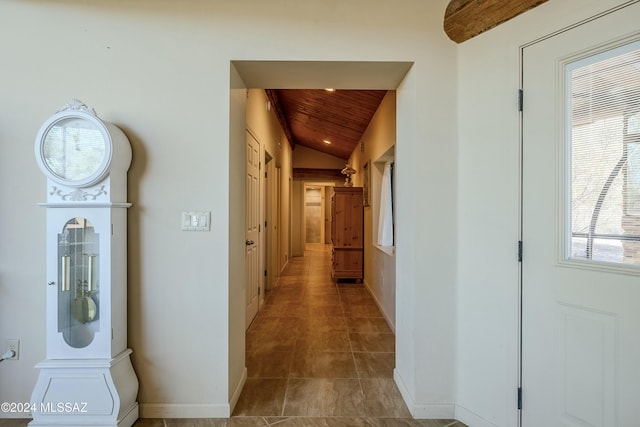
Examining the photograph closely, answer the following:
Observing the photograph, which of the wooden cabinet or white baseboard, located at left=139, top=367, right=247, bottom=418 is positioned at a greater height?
the wooden cabinet

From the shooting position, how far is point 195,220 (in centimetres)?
176

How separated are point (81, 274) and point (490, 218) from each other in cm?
231

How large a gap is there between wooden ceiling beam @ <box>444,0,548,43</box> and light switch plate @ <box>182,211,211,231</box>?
6.01ft

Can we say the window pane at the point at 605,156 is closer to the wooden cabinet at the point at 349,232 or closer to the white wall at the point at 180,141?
the white wall at the point at 180,141

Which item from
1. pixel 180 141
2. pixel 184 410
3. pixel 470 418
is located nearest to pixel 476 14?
pixel 180 141

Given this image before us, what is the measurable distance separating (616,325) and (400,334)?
3.68 feet

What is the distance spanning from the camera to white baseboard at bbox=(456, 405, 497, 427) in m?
1.66

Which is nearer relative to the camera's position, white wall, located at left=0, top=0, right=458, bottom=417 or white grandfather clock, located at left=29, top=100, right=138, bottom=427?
white grandfather clock, located at left=29, top=100, right=138, bottom=427

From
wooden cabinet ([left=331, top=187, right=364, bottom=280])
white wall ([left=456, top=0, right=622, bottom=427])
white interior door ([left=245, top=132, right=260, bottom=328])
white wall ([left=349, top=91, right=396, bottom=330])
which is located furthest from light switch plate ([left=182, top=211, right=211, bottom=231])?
wooden cabinet ([left=331, top=187, right=364, bottom=280])

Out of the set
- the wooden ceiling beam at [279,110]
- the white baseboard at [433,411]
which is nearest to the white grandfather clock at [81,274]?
the white baseboard at [433,411]

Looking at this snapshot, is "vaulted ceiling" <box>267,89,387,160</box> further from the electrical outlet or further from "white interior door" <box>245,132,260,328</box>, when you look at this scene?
the electrical outlet

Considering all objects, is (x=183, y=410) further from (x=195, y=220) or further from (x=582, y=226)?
(x=582, y=226)

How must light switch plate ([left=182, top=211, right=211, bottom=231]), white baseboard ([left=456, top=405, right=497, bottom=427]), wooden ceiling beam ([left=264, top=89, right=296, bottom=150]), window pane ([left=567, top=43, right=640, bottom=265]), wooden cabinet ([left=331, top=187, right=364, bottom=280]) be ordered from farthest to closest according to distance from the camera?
wooden cabinet ([left=331, top=187, right=364, bottom=280]) → wooden ceiling beam ([left=264, top=89, right=296, bottom=150]) → light switch plate ([left=182, top=211, right=211, bottom=231]) → white baseboard ([left=456, top=405, right=497, bottom=427]) → window pane ([left=567, top=43, right=640, bottom=265])

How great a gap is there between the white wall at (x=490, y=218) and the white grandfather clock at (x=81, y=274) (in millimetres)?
1991
